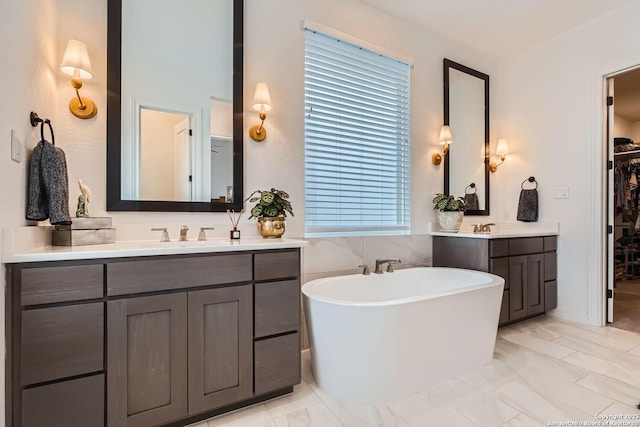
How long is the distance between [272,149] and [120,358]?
1.52 m

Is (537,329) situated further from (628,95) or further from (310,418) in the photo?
(628,95)

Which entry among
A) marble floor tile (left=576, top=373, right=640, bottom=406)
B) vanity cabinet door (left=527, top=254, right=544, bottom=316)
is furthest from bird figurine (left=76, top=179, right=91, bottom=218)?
vanity cabinet door (left=527, top=254, right=544, bottom=316)

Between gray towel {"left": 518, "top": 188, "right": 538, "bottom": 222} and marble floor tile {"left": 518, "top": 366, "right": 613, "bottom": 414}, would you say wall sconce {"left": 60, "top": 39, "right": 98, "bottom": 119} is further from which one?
gray towel {"left": 518, "top": 188, "right": 538, "bottom": 222}

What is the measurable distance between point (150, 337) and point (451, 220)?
2.60 meters

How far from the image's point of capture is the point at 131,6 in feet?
6.20

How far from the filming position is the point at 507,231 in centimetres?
342

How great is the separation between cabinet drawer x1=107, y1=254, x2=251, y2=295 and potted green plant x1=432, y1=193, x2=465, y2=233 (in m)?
2.08


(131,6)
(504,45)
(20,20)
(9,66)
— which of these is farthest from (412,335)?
(504,45)

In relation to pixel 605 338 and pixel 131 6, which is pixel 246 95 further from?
pixel 605 338

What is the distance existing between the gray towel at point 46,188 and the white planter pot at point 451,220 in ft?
9.30

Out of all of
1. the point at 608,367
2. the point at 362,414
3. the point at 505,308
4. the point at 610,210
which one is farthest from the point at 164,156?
the point at 610,210

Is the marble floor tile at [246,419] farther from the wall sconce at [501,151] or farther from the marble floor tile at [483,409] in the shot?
the wall sconce at [501,151]

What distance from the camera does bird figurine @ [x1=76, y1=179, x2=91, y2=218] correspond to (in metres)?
1.65

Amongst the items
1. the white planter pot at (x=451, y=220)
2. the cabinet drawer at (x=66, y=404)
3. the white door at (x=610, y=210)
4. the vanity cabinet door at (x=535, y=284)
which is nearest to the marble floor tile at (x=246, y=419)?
the cabinet drawer at (x=66, y=404)
